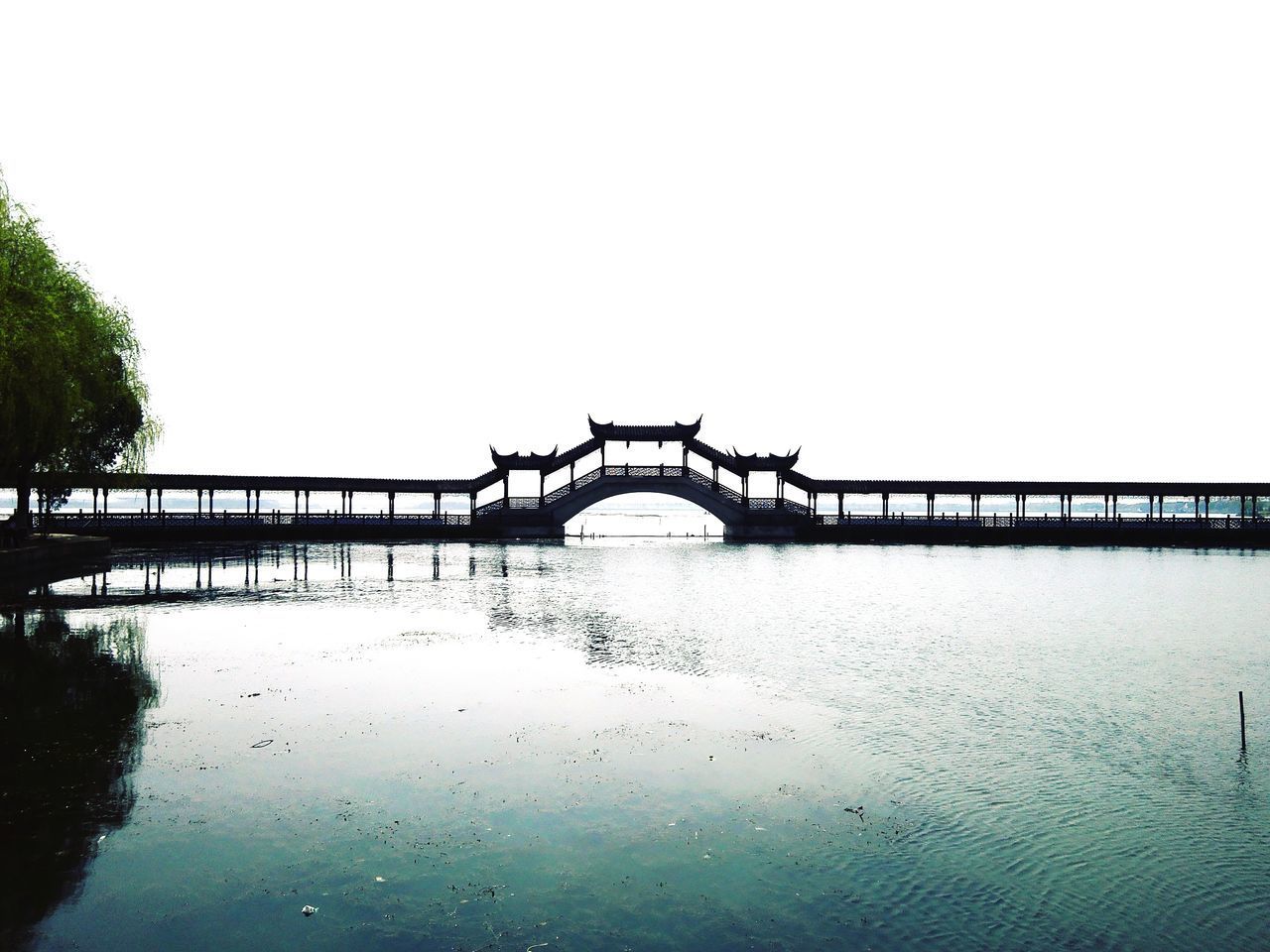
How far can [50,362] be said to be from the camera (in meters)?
24.7

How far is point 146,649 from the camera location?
52.1 feet

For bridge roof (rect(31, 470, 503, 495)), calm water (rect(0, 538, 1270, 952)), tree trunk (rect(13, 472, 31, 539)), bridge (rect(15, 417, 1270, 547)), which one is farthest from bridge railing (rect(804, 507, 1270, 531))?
tree trunk (rect(13, 472, 31, 539))

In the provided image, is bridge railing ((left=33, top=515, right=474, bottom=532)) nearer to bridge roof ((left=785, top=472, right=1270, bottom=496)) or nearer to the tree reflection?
bridge roof ((left=785, top=472, right=1270, bottom=496))

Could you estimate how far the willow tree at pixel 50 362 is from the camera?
2409 cm

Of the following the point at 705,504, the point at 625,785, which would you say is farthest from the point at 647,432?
the point at 625,785

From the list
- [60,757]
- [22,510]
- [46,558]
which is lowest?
[60,757]

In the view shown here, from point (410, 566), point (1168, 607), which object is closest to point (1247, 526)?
point (1168, 607)

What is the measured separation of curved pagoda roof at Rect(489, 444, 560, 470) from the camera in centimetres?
5725

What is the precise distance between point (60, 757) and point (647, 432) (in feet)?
165

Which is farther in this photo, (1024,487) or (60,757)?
(1024,487)

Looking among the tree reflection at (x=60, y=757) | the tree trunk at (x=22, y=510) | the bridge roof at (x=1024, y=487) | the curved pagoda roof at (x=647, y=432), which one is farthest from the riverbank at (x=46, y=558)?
the bridge roof at (x=1024, y=487)

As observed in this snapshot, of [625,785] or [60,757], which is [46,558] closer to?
[60,757]

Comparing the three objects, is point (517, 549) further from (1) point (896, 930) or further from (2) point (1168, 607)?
(1) point (896, 930)

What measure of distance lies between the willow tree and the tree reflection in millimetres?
11824
